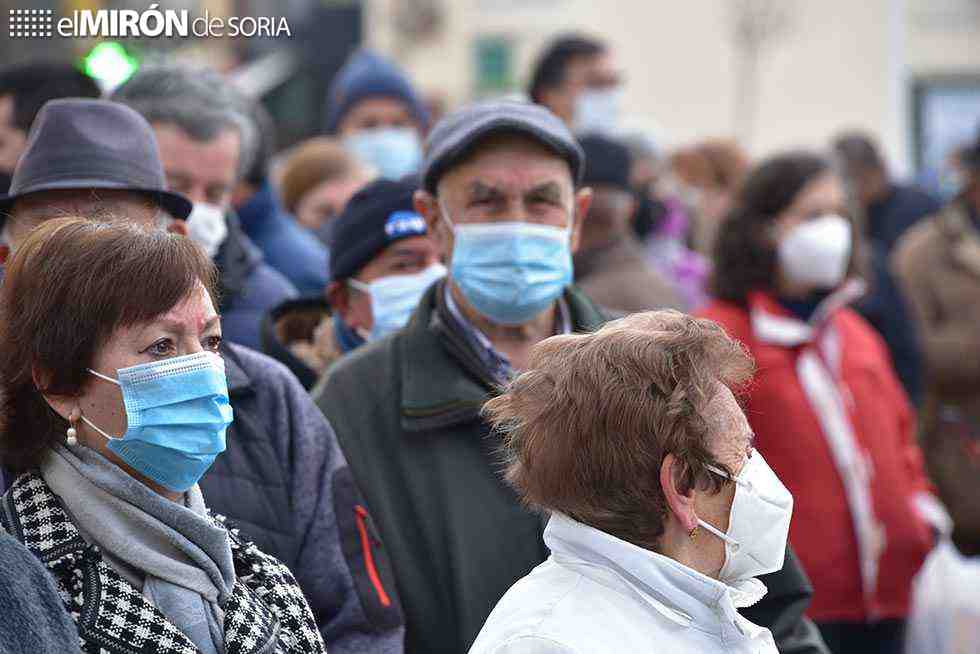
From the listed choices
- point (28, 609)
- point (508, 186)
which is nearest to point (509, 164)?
point (508, 186)

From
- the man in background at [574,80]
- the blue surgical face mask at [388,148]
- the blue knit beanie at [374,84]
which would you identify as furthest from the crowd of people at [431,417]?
the man in background at [574,80]

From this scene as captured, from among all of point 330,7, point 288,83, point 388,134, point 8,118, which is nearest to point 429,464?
point 8,118

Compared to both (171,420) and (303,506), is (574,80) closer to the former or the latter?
(303,506)

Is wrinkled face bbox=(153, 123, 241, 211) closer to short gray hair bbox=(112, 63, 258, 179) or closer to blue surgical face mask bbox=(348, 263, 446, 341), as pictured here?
short gray hair bbox=(112, 63, 258, 179)

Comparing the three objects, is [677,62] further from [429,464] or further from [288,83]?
[429,464]

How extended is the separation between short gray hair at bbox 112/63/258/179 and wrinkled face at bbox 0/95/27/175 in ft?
1.09

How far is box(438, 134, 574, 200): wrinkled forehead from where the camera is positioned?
4.13 metres

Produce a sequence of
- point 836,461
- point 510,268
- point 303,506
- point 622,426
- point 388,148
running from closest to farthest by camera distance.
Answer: point 622,426 < point 303,506 < point 510,268 < point 836,461 < point 388,148

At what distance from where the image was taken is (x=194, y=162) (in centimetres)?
469

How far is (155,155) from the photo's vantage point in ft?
12.5

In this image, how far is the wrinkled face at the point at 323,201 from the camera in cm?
693

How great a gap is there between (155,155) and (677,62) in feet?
75.9

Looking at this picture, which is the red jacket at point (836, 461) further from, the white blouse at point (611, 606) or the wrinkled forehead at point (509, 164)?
the white blouse at point (611, 606)

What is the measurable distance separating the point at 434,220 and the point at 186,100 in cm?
99
